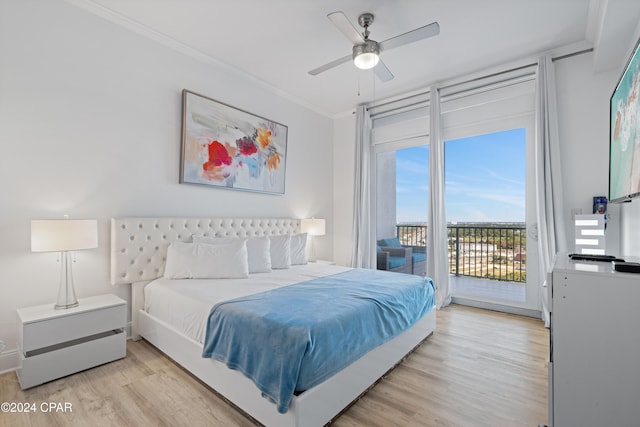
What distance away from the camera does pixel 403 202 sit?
475 centimetres

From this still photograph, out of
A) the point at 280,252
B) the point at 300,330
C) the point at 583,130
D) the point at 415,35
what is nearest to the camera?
the point at 300,330

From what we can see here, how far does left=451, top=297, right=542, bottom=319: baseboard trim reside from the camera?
353cm

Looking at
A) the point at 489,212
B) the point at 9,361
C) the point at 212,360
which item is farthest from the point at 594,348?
→ the point at 9,361

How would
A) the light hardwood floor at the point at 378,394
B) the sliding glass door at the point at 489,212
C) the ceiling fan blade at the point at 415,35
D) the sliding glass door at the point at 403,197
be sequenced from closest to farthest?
1. the light hardwood floor at the point at 378,394
2. the ceiling fan blade at the point at 415,35
3. the sliding glass door at the point at 489,212
4. the sliding glass door at the point at 403,197

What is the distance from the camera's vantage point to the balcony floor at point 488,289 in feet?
12.5

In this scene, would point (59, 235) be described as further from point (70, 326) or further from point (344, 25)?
point (344, 25)

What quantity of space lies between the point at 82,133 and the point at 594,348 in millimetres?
3758

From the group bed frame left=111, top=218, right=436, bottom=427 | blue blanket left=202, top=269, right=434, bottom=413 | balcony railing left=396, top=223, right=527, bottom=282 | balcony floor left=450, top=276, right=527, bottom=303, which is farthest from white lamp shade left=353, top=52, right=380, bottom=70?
balcony floor left=450, top=276, right=527, bottom=303

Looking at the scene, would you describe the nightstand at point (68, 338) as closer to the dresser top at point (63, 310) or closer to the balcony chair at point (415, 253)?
the dresser top at point (63, 310)

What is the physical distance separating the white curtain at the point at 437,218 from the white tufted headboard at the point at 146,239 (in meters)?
2.74

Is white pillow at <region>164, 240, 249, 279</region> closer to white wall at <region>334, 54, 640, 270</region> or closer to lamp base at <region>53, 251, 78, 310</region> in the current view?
lamp base at <region>53, 251, 78, 310</region>

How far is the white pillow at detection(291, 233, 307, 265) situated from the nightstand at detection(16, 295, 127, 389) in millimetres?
1903

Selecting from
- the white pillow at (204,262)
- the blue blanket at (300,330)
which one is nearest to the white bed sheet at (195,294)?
the white pillow at (204,262)

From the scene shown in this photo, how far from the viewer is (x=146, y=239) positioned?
9.43 ft
